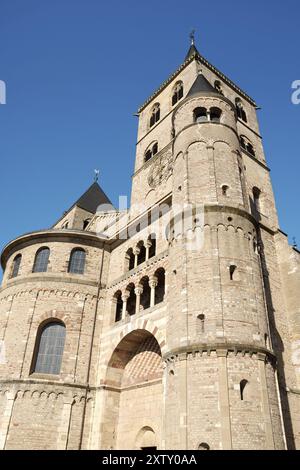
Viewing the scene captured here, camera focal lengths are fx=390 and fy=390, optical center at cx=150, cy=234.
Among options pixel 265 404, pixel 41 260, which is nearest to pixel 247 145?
pixel 41 260

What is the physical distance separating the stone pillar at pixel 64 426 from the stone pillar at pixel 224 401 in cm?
969

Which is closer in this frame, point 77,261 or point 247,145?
point 77,261

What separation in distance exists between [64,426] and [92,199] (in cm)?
2531

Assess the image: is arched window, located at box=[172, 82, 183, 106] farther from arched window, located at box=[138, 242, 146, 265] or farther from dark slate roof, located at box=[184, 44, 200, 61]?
arched window, located at box=[138, 242, 146, 265]

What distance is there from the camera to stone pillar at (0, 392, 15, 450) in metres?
18.4

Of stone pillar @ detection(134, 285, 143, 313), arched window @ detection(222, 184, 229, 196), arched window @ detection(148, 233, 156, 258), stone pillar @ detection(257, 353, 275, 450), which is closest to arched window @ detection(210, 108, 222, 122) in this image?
arched window @ detection(222, 184, 229, 196)

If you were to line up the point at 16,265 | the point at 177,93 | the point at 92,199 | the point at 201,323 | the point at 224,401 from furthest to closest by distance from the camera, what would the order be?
the point at 92,199 → the point at 177,93 → the point at 16,265 → the point at 201,323 → the point at 224,401

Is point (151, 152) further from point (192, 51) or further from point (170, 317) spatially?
point (170, 317)

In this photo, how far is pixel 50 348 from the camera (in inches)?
840

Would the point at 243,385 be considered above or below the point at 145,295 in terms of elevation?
below

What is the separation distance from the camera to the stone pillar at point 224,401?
40.9ft

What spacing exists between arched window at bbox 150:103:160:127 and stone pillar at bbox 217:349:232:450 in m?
24.1

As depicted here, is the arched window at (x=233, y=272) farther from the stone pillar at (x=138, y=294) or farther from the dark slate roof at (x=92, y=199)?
the dark slate roof at (x=92, y=199)
